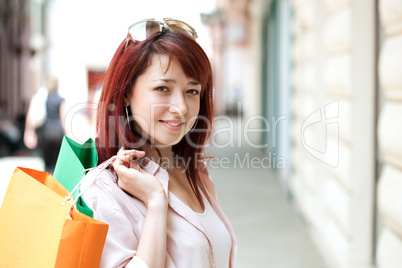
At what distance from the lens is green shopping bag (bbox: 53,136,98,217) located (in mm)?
1708

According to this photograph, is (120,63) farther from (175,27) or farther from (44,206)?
(44,206)

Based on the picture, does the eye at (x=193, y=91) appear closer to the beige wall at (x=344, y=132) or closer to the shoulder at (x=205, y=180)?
the shoulder at (x=205, y=180)

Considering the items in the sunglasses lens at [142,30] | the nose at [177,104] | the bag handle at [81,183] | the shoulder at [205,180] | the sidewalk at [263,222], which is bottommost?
the sidewalk at [263,222]

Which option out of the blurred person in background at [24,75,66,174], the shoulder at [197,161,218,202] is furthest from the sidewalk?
the blurred person in background at [24,75,66,174]

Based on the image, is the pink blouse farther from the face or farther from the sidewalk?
the sidewalk

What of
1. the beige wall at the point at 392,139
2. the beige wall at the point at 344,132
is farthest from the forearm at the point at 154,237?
the beige wall at the point at 344,132

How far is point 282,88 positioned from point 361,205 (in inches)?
244

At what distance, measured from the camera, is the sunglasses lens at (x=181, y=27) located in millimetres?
1748

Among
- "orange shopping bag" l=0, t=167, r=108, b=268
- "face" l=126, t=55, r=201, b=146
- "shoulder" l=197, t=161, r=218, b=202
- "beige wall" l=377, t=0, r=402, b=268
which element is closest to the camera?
"orange shopping bag" l=0, t=167, r=108, b=268

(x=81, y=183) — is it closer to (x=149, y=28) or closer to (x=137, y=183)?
(x=137, y=183)

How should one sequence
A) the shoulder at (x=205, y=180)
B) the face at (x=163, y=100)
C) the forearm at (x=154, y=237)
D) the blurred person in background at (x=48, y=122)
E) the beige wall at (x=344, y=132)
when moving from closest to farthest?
the forearm at (x=154, y=237)
the face at (x=163, y=100)
the shoulder at (x=205, y=180)
the beige wall at (x=344, y=132)
the blurred person in background at (x=48, y=122)

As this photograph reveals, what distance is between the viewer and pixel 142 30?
1716 mm

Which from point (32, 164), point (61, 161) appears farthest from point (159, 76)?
point (32, 164)

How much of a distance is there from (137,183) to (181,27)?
51 cm
